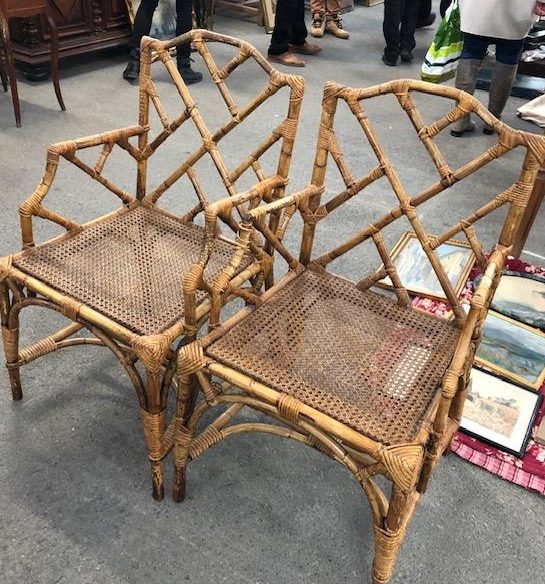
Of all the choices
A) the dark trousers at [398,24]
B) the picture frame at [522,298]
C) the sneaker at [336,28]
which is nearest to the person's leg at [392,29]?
the dark trousers at [398,24]

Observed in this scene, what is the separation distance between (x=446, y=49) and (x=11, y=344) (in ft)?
8.47

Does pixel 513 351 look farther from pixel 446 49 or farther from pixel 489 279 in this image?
pixel 446 49

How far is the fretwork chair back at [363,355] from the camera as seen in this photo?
1.04 meters

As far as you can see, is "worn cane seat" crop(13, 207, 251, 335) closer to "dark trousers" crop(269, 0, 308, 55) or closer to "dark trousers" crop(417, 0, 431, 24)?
"dark trousers" crop(269, 0, 308, 55)

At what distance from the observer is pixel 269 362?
44.9 inches

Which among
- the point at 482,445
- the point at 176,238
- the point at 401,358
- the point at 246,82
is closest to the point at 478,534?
the point at 482,445

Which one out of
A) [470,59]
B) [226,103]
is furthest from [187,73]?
[226,103]

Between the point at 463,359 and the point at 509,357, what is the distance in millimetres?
807

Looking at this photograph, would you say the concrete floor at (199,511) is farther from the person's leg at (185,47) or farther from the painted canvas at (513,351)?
the person's leg at (185,47)

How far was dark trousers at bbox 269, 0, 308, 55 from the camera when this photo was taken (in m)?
3.98

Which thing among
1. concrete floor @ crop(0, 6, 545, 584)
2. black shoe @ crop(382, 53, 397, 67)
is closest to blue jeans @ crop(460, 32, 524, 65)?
black shoe @ crop(382, 53, 397, 67)

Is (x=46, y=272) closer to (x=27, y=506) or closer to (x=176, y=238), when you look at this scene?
(x=176, y=238)

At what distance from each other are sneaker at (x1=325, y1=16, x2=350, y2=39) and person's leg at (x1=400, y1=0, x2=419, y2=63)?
1.99ft

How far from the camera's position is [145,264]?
1.39m
